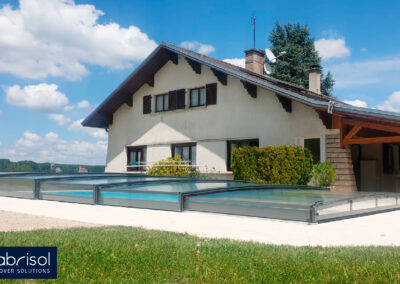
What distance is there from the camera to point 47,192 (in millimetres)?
13227

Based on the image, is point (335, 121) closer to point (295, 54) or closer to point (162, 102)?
point (162, 102)

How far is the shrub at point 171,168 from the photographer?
19719 mm

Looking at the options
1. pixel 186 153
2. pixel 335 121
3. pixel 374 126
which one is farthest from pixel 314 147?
pixel 186 153

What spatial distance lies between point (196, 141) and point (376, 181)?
835cm

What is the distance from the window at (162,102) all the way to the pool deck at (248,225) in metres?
12.3

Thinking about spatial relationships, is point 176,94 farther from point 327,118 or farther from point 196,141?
point 327,118

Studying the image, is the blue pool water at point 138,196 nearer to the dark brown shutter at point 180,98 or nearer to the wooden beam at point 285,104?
the wooden beam at point 285,104

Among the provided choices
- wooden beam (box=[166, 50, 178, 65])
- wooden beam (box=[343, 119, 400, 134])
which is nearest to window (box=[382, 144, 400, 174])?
wooden beam (box=[343, 119, 400, 134])

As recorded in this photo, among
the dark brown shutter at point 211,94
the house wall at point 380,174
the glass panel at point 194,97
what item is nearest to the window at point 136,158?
the glass panel at point 194,97

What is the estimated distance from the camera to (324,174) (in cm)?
1519

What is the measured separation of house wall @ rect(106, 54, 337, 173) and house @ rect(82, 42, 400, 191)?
0.14 ft

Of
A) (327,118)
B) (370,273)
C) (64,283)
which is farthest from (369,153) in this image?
(64,283)

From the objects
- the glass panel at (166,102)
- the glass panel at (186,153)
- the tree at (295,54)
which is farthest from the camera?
the tree at (295,54)

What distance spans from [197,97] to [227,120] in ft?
8.47
